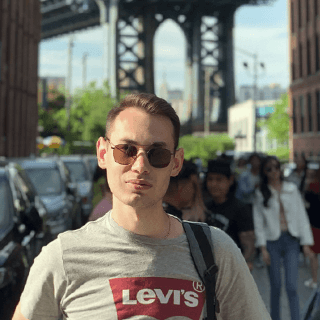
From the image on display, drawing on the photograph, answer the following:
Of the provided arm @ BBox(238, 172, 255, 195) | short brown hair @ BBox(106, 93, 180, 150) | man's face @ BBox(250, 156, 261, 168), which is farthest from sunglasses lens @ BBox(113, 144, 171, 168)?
man's face @ BBox(250, 156, 261, 168)

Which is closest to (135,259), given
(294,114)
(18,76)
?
(18,76)

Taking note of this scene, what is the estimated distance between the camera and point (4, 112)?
3098 cm

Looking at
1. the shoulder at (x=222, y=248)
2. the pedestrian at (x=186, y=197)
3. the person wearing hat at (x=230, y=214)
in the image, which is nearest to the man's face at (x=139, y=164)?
the shoulder at (x=222, y=248)

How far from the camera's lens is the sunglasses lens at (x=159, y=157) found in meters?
2.00

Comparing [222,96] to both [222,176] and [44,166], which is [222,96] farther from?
[222,176]

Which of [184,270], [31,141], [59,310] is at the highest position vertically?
[31,141]

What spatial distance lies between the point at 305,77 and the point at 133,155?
44265 millimetres

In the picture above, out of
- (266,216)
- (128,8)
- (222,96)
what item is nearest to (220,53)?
(222,96)

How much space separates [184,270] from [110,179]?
41cm

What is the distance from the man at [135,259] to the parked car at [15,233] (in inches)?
114

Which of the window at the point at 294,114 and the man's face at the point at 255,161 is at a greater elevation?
the window at the point at 294,114

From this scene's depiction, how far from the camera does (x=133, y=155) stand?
2.01m

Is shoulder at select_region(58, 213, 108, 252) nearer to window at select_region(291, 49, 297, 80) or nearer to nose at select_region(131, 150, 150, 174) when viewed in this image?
nose at select_region(131, 150, 150, 174)

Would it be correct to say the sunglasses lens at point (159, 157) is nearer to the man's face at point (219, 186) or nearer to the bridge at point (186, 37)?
the man's face at point (219, 186)
